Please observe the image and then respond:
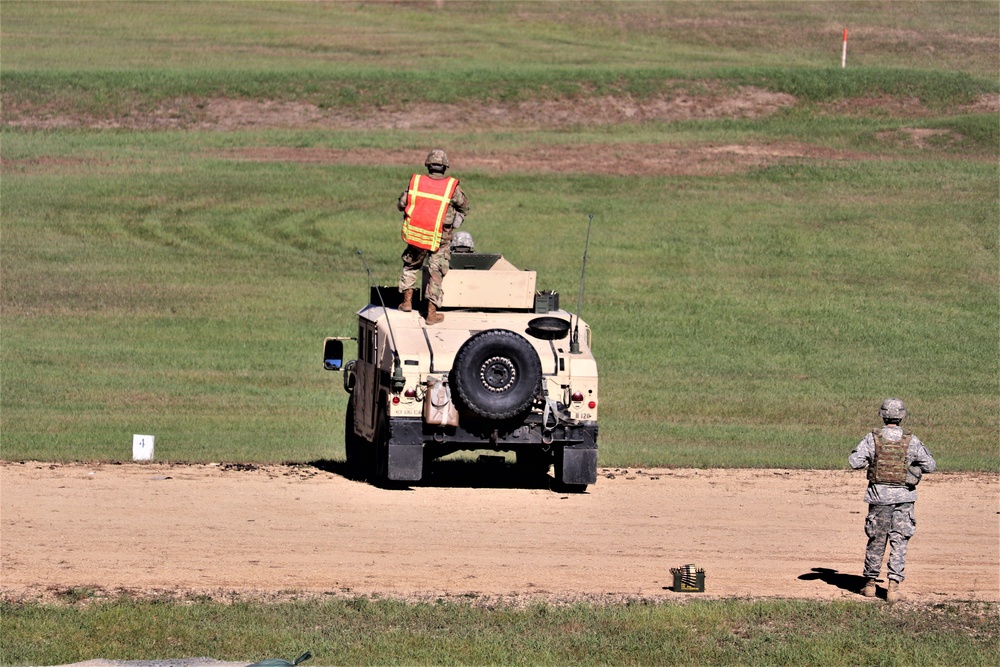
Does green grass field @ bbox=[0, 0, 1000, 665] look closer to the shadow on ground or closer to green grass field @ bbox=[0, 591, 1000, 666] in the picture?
green grass field @ bbox=[0, 591, 1000, 666]

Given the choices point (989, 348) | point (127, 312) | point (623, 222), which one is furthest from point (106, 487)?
point (623, 222)

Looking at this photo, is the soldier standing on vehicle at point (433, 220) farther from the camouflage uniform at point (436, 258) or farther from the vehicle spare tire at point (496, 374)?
the vehicle spare tire at point (496, 374)

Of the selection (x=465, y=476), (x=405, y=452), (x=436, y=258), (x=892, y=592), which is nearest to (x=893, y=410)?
(x=892, y=592)

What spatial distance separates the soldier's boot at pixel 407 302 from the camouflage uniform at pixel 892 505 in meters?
6.35

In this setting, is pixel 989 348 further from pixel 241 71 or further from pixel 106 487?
pixel 241 71

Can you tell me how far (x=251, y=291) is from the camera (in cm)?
3197

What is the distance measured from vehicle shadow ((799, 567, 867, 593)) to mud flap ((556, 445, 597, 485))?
11.6 ft

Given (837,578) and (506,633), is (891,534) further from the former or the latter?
(506,633)

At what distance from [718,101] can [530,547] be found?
31.7 meters

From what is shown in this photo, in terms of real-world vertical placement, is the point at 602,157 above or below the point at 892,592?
above

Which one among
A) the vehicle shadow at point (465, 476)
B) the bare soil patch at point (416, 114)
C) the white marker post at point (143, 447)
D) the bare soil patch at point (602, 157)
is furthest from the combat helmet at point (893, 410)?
the bare soil patch at point (416, 114)

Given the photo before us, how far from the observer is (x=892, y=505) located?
13.9 metres

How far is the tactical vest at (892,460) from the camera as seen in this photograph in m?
13.9

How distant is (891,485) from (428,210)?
6.63 m
